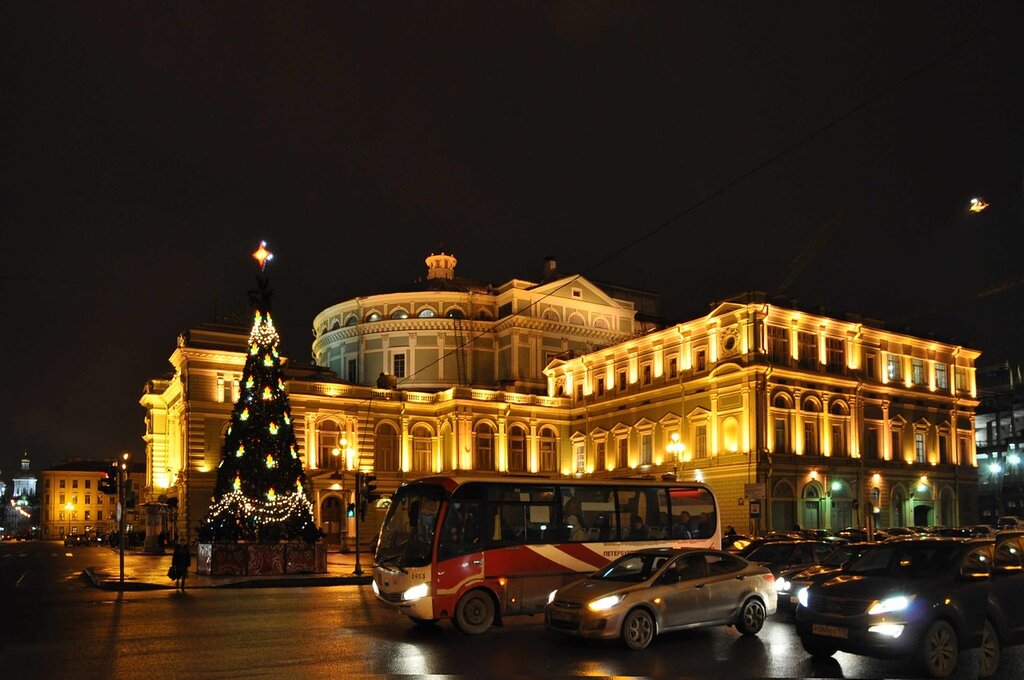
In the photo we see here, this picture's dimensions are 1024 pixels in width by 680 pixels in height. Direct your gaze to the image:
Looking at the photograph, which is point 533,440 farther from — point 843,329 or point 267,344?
point 267,344

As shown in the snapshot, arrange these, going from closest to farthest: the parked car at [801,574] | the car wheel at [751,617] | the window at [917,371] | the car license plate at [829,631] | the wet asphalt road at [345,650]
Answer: the car license plate at [829,631] → the wet asphalt road at [345,650] → the car wheel at [751,617] → the parked car at [801,574] → the window at [917,371]

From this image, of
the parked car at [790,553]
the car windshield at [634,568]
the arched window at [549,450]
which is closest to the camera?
the car windshield at [634,568]

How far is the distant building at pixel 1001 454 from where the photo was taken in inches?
3438

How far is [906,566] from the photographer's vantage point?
13.6m

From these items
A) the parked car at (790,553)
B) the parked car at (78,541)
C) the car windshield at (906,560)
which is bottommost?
the parked car at (78,541)

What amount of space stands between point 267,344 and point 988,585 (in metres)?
27.8

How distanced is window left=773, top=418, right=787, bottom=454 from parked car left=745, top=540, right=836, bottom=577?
31.3 meters

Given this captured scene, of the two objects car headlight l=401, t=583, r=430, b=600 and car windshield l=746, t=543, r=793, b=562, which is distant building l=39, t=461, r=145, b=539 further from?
car headlight l=401, t=583, r=430, b=600

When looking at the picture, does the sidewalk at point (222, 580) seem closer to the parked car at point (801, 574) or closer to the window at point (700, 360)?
the parked car at point (801, 574)

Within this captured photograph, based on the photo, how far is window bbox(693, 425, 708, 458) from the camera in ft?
188

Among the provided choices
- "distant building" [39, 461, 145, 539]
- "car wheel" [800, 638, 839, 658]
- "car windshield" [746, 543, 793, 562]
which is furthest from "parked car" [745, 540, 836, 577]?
"distant building" [39, 461, 145, 539]

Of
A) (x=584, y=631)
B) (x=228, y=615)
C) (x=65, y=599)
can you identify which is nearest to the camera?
(x=584, y=631)

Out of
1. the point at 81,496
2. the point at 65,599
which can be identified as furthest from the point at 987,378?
the point at 81,496

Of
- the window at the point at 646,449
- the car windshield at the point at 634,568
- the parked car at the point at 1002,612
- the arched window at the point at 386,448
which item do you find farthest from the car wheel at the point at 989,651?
the arched window at the point at 386,448
